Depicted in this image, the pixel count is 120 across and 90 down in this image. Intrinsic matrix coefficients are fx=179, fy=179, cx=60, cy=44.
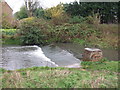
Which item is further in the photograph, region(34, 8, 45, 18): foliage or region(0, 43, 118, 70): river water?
region(34, 8, 45, 18): foliage

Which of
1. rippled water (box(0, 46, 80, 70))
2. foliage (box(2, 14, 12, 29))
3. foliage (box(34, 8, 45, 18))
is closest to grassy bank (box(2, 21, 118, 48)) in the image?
foliage (box(2, 14, 12, 29))

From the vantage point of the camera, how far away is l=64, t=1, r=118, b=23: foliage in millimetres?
21594

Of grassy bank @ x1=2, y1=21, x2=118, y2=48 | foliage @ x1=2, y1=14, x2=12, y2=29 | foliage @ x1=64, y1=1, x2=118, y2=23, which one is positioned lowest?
grassy bank @ x1=2, y1=21, x2=118, y2=48

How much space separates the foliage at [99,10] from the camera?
2159cm

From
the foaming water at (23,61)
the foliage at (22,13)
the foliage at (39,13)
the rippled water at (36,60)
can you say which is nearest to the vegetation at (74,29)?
the rippled water at (36,60)

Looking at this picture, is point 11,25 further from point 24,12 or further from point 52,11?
point 24,12

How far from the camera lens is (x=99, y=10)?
2202 cm

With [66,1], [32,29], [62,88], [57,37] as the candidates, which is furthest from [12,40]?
[62,88]

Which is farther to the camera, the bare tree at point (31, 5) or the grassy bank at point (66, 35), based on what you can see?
the bare tree at point (31, 5)

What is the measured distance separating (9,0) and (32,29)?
14.7 metres

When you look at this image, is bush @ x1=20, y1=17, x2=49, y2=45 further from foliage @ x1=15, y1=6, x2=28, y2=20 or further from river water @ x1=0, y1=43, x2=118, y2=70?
foliage @ x1=15, y1=6, x2=28, y2=20

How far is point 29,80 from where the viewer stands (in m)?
5.18

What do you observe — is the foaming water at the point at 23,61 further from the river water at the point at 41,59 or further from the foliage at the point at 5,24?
the foliage at the point at 5,24

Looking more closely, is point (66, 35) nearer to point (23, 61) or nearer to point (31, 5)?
point (23, 61)
